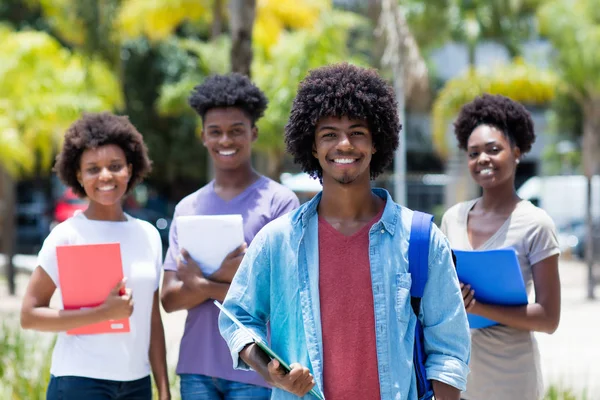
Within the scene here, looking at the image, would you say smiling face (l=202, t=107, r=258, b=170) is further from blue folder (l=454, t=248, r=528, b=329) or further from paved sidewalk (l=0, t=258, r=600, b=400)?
paved sidewalk (l=0, t=258, r=600, b=400)

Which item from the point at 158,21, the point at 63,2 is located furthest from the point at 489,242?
the point at 158,21

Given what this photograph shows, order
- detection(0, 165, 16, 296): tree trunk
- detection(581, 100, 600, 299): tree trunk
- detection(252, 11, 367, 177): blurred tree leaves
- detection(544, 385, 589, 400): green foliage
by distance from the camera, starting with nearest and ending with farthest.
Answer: detection(544, 385, 589, 400): green foliage, detection(0, 165, 16, 296): tree trunk, detection(581, 100, 600, 299): tree trunk, detection(252, 11, 367, 177): blurred tree leaves

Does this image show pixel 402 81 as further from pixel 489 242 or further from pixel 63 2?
pixel 489 242

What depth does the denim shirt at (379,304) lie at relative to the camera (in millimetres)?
2607

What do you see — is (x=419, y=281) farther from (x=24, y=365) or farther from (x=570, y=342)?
(x=570, y=342)

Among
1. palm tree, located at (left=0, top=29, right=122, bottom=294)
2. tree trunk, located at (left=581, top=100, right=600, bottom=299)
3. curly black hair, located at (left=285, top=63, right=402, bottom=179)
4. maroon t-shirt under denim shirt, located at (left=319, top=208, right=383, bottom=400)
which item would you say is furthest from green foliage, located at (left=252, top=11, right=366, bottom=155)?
maroon t-shirt under denim shirt, located at (left=319, top=208, right=383, bottom=400)

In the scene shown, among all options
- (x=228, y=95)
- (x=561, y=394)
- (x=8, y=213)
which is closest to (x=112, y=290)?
(x=228, y=95)

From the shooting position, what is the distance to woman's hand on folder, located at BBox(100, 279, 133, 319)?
362cm

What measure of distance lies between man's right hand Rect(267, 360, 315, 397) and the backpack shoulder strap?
42 centimetres

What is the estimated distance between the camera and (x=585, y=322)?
494 inches

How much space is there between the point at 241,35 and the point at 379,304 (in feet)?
18.5

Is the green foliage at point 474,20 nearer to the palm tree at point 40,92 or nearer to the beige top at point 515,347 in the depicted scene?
the palm tree at point 40,92

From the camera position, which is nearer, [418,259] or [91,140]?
[418,259]

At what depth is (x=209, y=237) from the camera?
12.0 feet
